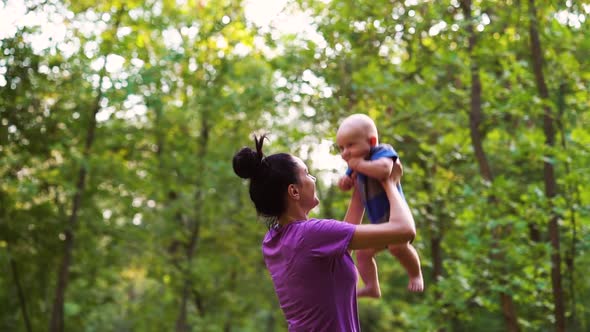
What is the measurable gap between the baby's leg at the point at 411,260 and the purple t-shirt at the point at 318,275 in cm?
22

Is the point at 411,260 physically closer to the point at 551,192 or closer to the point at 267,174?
the point at 267,174

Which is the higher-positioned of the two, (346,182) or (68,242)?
(346,182)

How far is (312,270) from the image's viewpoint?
2.59 metres

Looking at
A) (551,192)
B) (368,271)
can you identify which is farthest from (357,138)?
(551,192)

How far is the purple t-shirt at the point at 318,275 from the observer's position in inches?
100

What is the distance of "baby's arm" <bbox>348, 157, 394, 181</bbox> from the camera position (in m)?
2.52

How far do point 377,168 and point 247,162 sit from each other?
47 cm

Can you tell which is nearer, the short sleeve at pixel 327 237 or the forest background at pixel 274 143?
the short sleeve at pixel 327 237

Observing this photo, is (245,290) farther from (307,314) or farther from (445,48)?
(307,314)

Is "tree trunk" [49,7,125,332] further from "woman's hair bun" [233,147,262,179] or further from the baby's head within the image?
the baby's head

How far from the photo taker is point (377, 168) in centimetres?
252

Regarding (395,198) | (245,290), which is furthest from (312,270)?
(245,290)

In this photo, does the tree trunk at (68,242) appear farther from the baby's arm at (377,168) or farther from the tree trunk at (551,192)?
the baby's arm at (377,168)

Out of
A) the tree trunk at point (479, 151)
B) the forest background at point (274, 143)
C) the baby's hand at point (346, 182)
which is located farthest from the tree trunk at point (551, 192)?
the baby's hand at point (346, 182)
